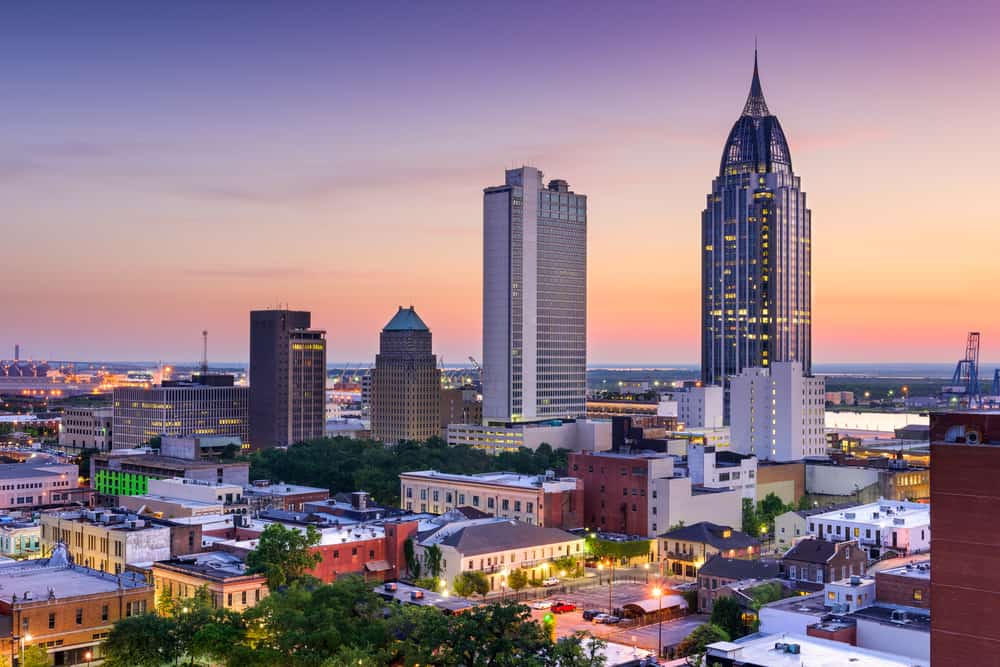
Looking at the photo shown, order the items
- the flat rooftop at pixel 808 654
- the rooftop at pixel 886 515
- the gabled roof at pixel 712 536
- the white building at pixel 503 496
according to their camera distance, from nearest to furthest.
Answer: the flat rooftop at pixel 808 654 < the rooftop at pixel 886 515 < the gabled roof at pixel 712 536 < the white building at pixel 503 496

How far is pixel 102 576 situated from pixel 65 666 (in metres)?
8.89

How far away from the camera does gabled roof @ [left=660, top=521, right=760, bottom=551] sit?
10569cm

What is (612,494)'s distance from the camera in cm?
12356

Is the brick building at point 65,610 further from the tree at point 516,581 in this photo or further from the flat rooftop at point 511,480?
the flat rooftop at point 511,480

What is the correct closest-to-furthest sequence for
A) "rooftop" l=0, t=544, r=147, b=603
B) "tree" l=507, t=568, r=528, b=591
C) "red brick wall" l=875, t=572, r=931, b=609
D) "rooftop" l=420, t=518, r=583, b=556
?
"red brick wall" l=875, t=572, r=931, b=609 → "rooftop" l=0, t=544, r=147, b=603 → "rooftop" l=420, t=518, r=583, b=556 → "tree" l=507, t=568, r=528, b=591

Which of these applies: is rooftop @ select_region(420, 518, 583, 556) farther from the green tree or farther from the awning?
the green tree

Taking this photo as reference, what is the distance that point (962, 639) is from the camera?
139ft

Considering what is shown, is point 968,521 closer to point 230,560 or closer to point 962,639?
point 962,639

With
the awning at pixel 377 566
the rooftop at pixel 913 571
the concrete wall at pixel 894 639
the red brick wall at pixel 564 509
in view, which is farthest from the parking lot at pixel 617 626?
the red brick wall at pixel 564 509

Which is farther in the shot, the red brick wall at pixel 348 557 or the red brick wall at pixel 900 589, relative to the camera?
the red brick wall at pixel 348 557

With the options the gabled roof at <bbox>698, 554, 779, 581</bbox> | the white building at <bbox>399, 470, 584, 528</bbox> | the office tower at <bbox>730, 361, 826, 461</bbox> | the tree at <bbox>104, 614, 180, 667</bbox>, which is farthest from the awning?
the office tower at <bbox>730, 361, 826, 461</bbox>

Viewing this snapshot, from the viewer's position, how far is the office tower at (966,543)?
41875mm

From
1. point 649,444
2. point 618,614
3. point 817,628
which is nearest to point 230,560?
point 618,614

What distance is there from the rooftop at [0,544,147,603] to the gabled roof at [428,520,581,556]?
27.1 meters
